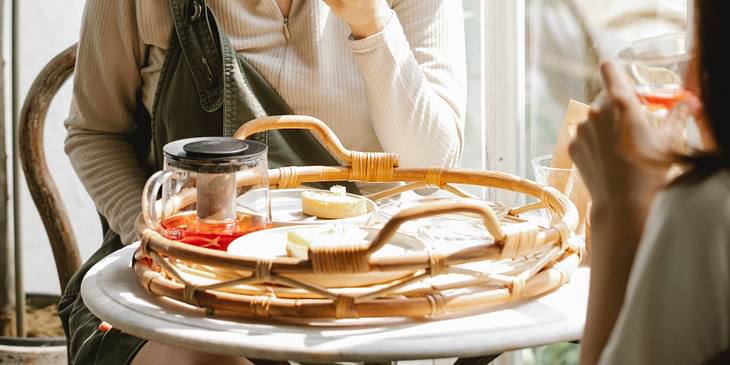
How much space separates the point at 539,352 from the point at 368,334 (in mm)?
1306

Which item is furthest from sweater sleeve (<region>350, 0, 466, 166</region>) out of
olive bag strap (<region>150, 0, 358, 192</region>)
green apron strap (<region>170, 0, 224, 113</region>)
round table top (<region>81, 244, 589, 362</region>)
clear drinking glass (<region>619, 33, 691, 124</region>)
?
clear drinking glass (<region>619, 33, 691, 124</region>)

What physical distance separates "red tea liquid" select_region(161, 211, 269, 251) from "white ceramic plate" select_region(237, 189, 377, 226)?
25mm

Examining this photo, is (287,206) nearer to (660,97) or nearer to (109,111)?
(109,111)

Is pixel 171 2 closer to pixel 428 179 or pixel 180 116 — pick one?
pixel 180 116

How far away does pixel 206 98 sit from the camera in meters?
1.51

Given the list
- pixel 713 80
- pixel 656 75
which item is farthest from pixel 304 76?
pixel 713 80

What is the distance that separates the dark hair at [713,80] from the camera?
2.23 feet

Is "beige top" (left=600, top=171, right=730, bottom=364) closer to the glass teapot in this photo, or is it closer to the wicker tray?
the wicker tray

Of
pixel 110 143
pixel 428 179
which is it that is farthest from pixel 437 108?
pixel 110 143

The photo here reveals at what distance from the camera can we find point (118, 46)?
5.20 ft

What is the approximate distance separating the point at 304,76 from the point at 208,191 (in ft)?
1.57

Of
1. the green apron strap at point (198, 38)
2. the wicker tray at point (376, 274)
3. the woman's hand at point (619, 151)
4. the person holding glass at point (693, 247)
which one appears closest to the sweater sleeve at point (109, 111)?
the green apron strap at point (198, 38)

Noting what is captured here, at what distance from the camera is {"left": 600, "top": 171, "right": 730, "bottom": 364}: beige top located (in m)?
0.67

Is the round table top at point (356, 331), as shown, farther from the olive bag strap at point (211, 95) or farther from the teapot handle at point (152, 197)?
the olive bag strap at point (211, 95)
